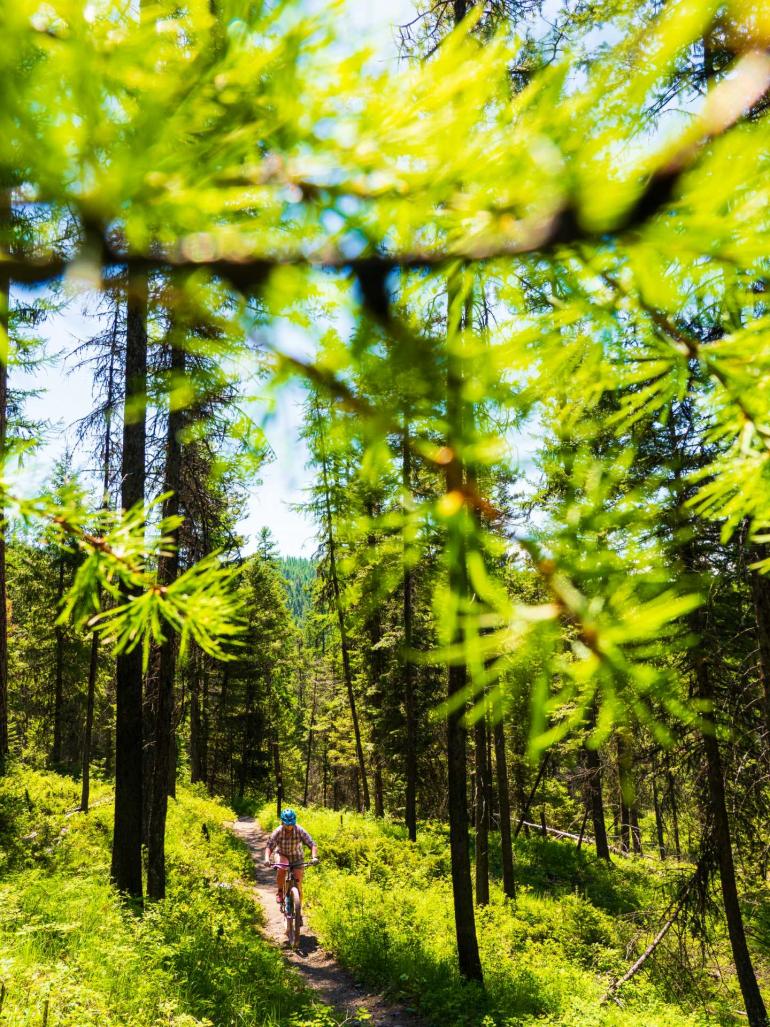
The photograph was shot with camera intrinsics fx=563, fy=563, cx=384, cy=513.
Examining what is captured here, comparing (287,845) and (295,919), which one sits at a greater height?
(287,845)

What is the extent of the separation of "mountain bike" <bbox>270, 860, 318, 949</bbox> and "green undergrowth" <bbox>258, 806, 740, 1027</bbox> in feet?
1.93

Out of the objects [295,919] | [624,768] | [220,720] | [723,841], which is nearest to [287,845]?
[295,919]

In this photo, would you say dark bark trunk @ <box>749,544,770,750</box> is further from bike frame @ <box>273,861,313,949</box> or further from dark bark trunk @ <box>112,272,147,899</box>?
dark bark trunk @ <box>112,272,147,899</box>

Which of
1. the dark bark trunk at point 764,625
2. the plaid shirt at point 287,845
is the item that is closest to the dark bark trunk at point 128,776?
the plaid shirt at point 287,845

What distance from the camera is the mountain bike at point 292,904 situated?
918 centimetres

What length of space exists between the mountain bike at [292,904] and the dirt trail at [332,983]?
7.7 inches

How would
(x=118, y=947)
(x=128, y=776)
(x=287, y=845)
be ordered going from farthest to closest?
(x=287, y=845) < (x=128, y=776) < (x=118, y=947)

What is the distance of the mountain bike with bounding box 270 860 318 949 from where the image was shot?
9.18 meters

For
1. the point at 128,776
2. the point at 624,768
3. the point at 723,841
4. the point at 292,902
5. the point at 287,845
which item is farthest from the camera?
the point at 287,845

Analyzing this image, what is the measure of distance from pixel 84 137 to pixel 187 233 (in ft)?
0.59

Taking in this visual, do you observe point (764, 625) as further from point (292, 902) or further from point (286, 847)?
point (292, 902)

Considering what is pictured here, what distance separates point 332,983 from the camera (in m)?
8.12

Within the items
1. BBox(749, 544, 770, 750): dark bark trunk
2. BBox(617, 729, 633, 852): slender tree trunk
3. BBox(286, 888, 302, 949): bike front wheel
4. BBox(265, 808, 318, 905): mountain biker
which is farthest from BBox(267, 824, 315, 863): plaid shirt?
BBox(617, 729, 633, 852): slender tree trunk

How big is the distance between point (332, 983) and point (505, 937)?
12.9ft
